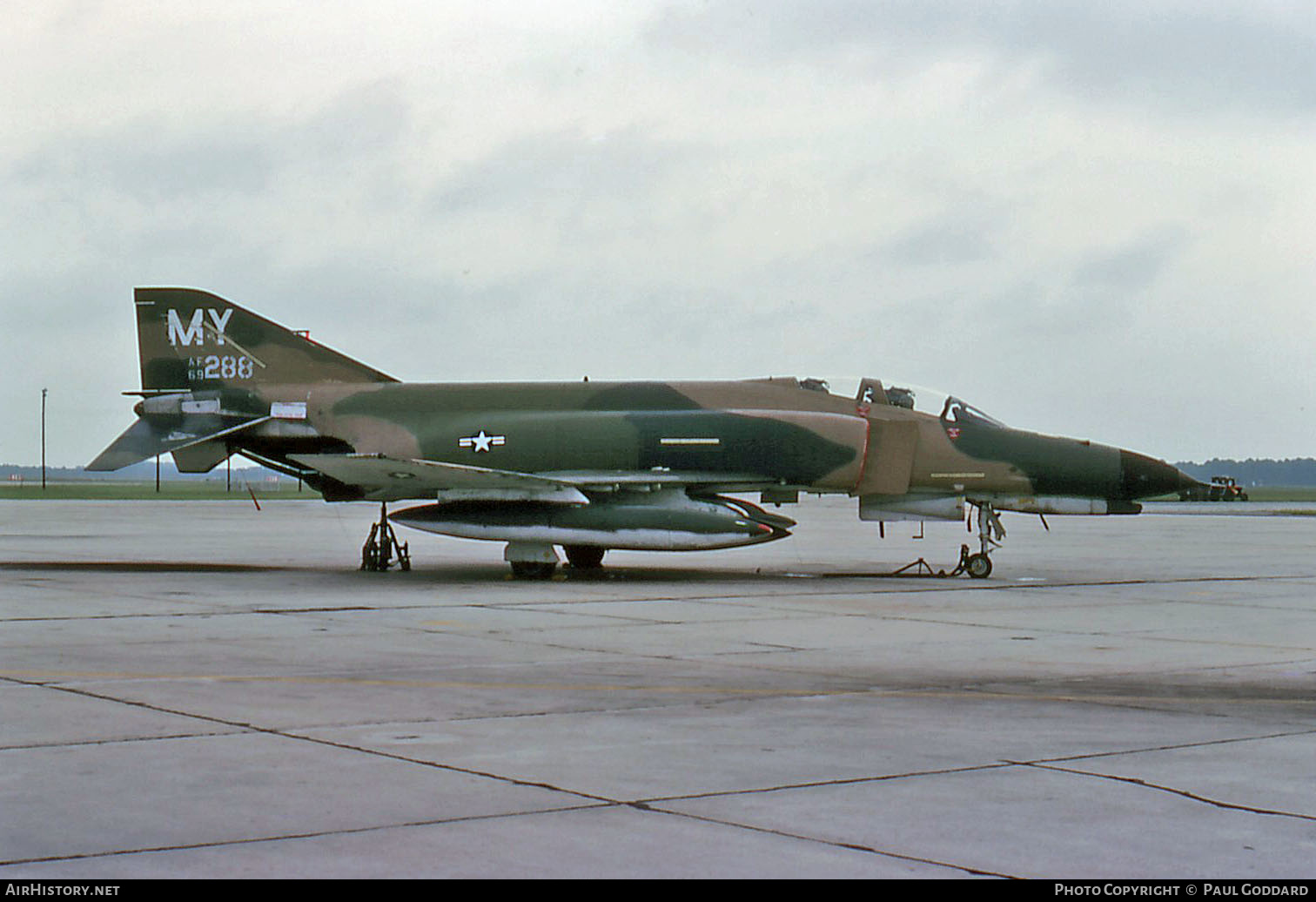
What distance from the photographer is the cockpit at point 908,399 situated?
19344 mm

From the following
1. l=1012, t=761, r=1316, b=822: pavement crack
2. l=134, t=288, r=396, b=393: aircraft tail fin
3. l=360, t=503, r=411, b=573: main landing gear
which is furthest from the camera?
l=134, t=288, r=396, b=393: aircraft tail fin

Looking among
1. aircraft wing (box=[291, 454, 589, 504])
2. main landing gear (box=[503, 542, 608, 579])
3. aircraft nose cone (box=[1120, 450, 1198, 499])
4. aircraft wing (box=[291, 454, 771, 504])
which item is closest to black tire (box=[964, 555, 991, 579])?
aircraft nose cone (box=[1120, 450, 1198, 499])

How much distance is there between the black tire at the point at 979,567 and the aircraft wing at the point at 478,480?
2733 millimetres

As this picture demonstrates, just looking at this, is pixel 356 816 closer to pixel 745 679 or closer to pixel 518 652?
pixel 745 679

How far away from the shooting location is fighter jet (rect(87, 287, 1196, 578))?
18.3 metres

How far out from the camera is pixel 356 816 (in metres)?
5.62

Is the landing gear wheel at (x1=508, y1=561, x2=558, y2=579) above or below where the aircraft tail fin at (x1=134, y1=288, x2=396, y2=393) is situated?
below

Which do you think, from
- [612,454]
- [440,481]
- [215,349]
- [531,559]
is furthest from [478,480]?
[215,349]

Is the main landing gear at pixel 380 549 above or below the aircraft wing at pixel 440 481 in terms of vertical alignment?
below

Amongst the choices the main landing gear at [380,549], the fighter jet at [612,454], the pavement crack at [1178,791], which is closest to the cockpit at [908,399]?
the fighter jet at [612,454]

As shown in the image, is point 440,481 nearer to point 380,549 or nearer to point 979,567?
point 380,549

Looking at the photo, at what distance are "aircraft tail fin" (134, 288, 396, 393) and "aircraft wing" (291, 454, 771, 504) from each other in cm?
207

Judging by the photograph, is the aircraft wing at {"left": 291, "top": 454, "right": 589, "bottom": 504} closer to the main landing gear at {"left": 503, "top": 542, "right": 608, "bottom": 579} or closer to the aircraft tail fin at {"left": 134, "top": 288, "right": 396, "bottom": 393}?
the main landing gear at {"left": 503, "top": 542, "right": 608, "bottom": 579}

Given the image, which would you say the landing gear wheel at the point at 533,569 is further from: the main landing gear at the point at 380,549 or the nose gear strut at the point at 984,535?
the nose gear strut at the point at 984,535
